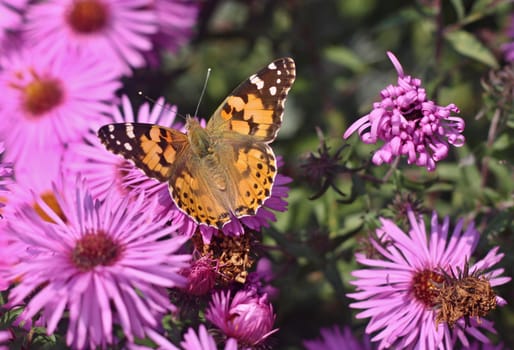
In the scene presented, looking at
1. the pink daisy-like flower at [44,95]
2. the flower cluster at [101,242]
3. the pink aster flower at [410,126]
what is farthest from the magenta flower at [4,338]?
the pink daisy-like flower at [44,95]

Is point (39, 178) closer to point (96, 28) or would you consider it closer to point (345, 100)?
point (96, 28)

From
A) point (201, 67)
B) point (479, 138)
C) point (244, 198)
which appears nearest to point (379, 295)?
point (244, 198)

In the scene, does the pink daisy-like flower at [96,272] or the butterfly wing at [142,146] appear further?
the butterfly wing at [142,146]

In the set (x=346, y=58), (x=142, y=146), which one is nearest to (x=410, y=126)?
(x=142, y=146)

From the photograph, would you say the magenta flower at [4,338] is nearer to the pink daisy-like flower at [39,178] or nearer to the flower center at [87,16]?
the pink daisy-like flower at [39,178]

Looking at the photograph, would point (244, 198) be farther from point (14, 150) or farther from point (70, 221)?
point (14, 150)
